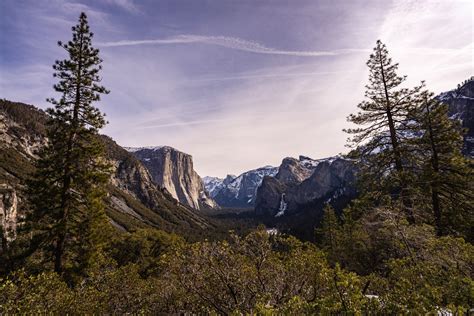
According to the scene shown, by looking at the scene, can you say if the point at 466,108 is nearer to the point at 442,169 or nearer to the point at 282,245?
the point at 442,169

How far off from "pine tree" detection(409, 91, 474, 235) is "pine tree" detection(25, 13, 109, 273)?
18.8 meters

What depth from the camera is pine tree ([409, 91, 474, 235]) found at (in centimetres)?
1343

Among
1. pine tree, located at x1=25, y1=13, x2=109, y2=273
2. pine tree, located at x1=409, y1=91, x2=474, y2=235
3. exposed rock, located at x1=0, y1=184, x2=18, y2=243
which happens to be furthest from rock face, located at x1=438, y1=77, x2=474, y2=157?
exposed rock, located at x1=0, y1=184, x2=18, y2=243

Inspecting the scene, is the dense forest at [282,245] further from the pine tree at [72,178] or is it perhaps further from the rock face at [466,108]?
the rock face at [466,108]

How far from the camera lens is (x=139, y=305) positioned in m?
11.1

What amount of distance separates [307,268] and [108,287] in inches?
308

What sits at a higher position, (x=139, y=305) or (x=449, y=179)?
(x=449, y=179)

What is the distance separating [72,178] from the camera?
18.0 metres

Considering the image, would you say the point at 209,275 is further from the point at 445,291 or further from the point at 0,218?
the point at 0,218

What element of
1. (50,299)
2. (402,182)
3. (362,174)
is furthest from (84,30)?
(402,182)

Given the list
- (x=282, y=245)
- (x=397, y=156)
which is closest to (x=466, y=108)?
(x=397, y=156)

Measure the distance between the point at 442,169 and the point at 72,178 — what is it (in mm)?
21558

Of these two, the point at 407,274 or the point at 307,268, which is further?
the point at 307,268

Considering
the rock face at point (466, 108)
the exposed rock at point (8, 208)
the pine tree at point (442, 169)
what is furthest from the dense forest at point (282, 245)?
the rock face at point (466, 108)
